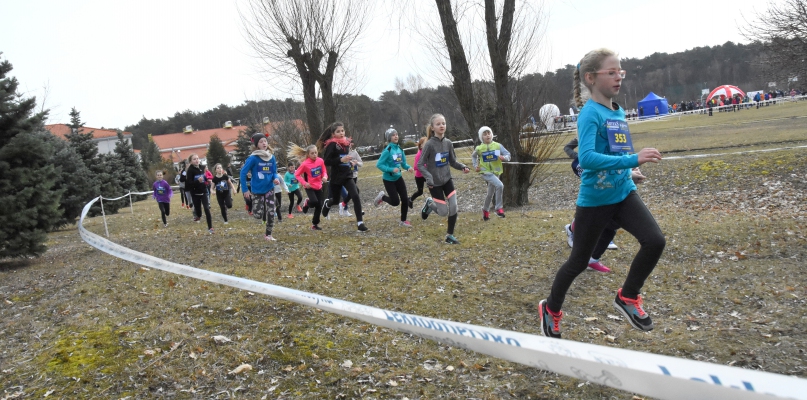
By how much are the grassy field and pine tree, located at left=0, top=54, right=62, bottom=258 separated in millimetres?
529

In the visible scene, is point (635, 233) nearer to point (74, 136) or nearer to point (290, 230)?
point (290, 230)

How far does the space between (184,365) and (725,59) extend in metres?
120

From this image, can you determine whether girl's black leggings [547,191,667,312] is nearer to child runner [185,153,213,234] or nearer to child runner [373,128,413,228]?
child runner [373,128,413,228]

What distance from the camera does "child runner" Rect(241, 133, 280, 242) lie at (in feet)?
33.0

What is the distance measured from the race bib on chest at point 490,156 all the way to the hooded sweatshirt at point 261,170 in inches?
169

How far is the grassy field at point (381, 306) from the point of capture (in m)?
4.14

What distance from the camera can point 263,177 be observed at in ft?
33.2

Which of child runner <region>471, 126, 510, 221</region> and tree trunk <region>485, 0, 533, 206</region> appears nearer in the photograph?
child runner <region>471, 126, 510, 221</region>

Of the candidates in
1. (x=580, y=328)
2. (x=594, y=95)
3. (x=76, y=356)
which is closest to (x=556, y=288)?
(x=580, y=328)

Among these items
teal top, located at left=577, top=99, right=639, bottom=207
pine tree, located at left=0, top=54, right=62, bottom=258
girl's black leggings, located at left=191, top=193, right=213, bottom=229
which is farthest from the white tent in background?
pine tree, located at left=0, top=54, right=62, bottom=258

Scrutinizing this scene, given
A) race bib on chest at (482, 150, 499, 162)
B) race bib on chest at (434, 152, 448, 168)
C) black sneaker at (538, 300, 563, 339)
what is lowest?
black sneaker at (538, 300, 563, 339)

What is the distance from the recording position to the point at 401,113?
74625mm

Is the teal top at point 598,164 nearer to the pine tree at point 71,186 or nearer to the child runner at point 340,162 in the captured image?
the child runner at point 340,162

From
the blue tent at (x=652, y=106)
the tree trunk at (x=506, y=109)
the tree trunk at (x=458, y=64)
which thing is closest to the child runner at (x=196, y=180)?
the tree trunk at (x=458, y=64)
